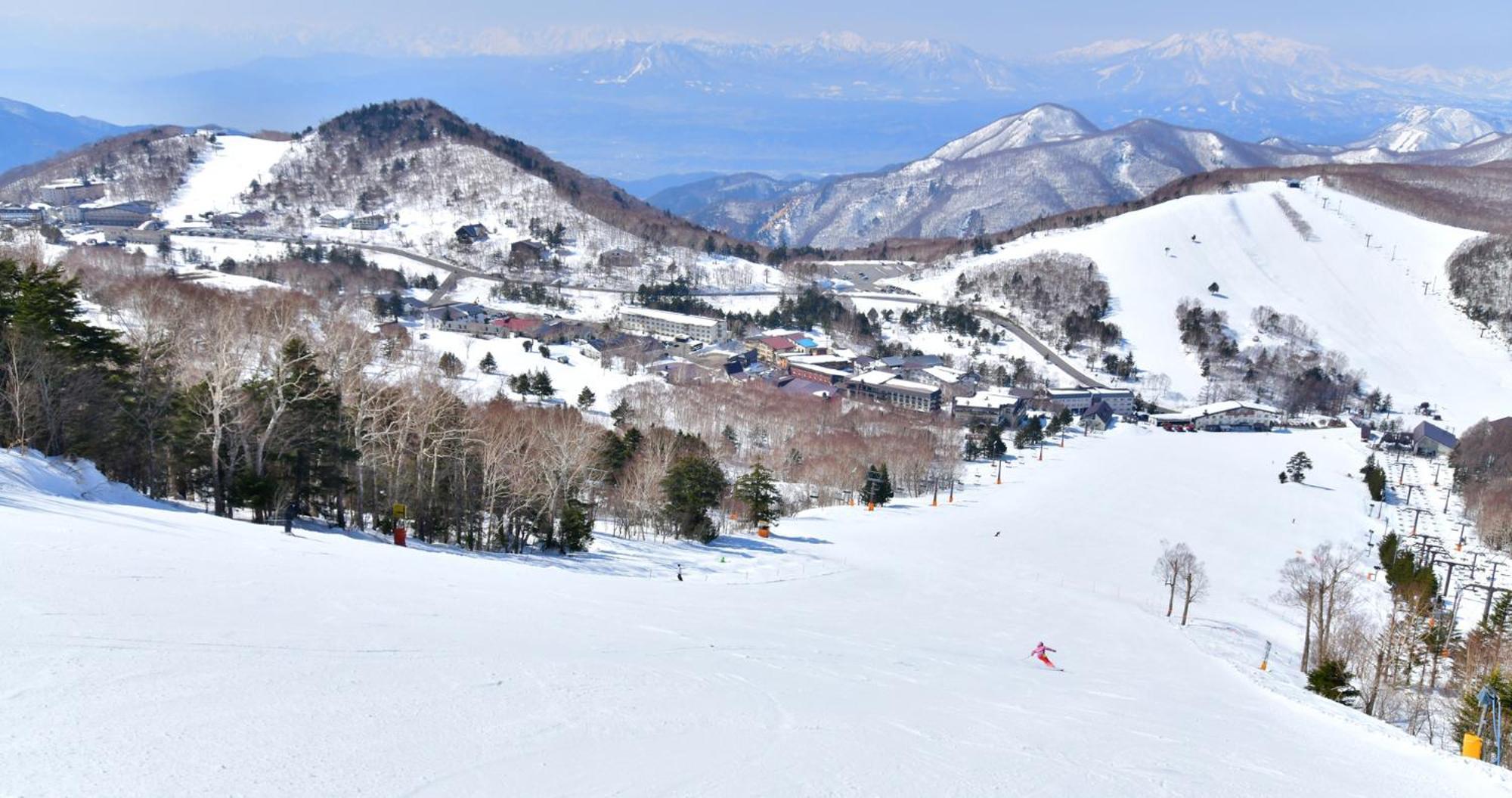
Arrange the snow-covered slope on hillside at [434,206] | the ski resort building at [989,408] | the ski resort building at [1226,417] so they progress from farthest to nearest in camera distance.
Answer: the snow-covered slope on hillside at [434,206] → the ski resort building at [1226,417] → the ski resort building at [989,408]

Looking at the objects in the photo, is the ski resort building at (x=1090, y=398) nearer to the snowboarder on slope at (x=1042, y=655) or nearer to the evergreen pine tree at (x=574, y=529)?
the evergreen pine tree at (x=574, y=529)

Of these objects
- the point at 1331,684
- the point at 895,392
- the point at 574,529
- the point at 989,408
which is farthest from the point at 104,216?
the point at 1331,684

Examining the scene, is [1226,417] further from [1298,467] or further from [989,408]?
[989,408]

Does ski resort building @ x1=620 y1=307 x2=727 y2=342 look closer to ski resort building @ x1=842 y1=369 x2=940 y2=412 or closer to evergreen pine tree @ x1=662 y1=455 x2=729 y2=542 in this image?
ski resort building @ x1=842 y1=369 x2=940 y2=412

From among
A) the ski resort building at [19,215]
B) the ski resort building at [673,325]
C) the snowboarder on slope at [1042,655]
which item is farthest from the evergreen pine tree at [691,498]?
the ski resort building at [19,215]

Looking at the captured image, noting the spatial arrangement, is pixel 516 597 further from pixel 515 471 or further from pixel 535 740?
pixel 515 471

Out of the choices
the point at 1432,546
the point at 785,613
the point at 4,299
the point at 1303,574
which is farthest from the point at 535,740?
the point at 1432,546

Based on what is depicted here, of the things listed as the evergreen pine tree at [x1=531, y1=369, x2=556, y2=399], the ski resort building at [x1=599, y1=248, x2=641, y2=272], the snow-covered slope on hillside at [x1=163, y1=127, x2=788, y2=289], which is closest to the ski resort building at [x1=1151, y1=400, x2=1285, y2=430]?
the snow-covered slope on hillside at [x1=163, y1=127, x2=788, y2=289]
